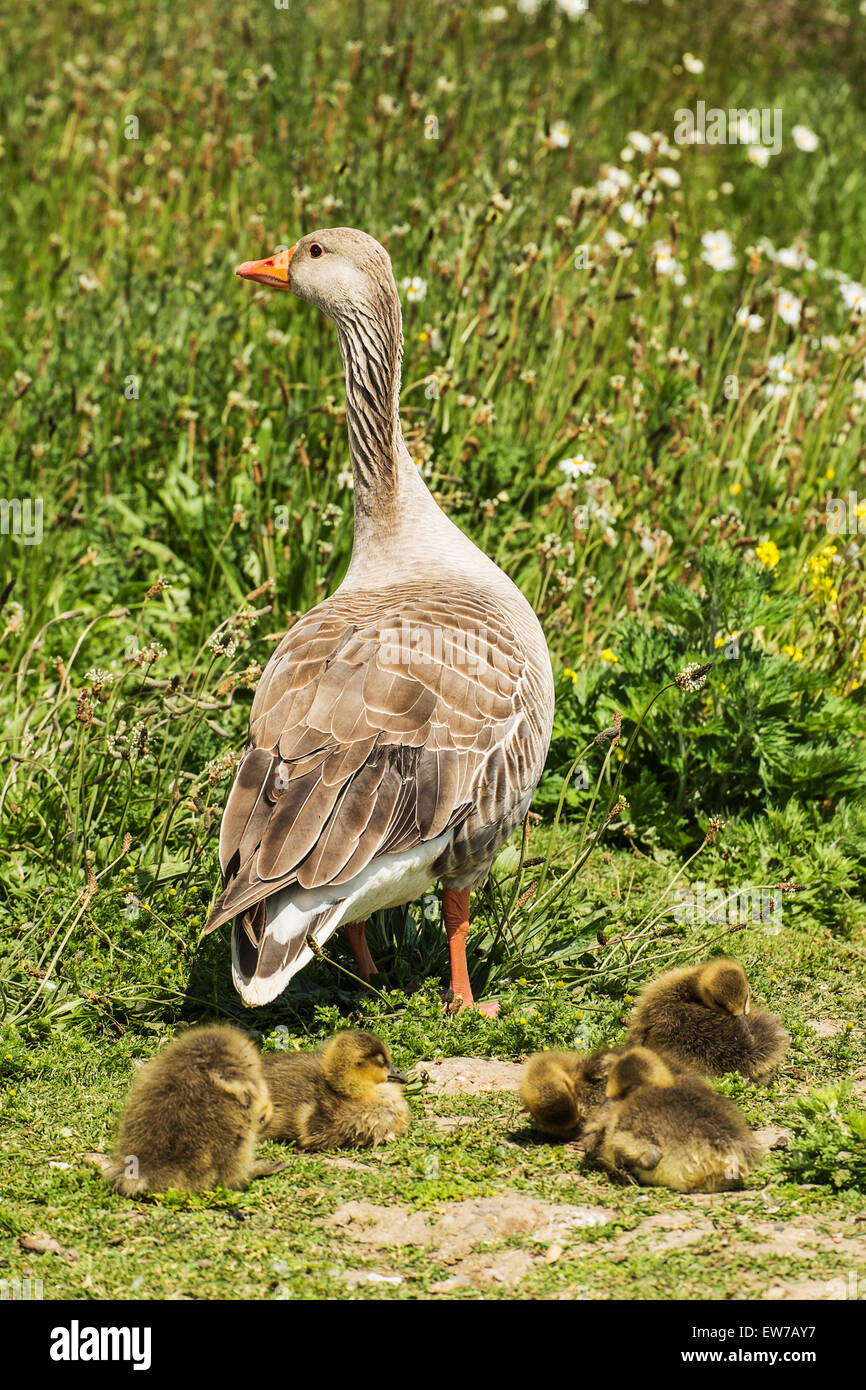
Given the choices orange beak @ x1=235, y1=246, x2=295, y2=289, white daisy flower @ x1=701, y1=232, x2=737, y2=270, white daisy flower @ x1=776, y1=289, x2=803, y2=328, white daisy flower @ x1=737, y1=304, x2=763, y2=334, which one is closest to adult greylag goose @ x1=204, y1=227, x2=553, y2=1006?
orange beak @ x1=235, y1=246, x2=295, y2=289

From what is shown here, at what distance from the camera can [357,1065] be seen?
4.33m

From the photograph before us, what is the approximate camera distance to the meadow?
4.06 meters

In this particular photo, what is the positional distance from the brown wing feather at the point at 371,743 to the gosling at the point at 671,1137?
3.77 feet

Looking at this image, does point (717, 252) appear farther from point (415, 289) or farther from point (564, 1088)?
point (564, 1088)

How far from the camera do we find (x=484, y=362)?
8.62 metres

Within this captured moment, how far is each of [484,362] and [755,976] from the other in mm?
4631

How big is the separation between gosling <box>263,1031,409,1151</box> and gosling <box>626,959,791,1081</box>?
0.92 m

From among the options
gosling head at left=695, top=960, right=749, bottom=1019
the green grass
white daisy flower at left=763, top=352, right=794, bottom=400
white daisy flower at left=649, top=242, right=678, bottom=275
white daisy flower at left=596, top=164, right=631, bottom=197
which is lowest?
the green grass

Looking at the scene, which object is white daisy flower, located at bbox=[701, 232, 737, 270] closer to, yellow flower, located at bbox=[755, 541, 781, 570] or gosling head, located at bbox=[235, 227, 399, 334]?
yellow flower, located at bbox=[755, 541, 781, 570]

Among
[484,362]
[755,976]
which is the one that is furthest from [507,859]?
[484,362]

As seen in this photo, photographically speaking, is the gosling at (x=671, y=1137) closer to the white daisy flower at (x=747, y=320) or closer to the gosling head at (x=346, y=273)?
the gosling head at (x=346, y=273)

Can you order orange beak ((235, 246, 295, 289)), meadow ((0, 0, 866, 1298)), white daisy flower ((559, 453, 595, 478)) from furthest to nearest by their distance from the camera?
white daisy flower ((559, 453, 595, 478)), orange beak ((235, 246, 295, 289)), meadow ((0, 0, 866, 1298))

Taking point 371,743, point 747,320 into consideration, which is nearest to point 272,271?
point 371,743

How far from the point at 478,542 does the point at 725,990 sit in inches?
152
